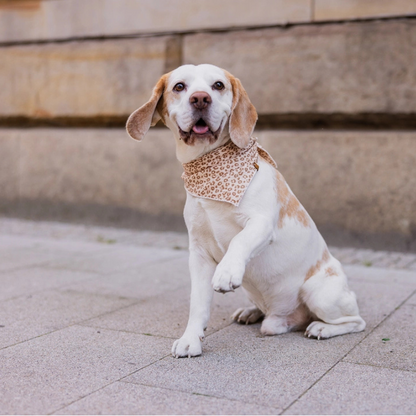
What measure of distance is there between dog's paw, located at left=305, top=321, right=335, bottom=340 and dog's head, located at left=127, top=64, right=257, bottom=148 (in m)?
1.19

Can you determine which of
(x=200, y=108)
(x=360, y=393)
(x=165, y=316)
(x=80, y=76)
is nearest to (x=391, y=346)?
(x=360, y=393)

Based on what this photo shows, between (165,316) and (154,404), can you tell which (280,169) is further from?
(154,404)

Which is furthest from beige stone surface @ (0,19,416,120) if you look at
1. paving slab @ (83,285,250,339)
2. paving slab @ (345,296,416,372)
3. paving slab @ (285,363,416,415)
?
paving slab @ (285,363,416,415)

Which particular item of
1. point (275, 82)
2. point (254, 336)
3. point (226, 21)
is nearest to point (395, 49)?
point (275, 82)

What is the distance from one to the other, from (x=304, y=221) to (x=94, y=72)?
213 inches

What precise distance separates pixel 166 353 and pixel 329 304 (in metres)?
1.02

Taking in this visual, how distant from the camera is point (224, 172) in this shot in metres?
3.46

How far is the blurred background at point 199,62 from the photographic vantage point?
6.78 meters

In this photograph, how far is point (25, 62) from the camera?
8789 millimetres

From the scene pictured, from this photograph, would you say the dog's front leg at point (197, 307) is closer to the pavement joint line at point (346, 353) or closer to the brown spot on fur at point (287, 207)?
the brown spot on fur at point (287, 207)

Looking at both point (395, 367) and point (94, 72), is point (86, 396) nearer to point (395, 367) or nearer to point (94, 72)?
point (395, 367)

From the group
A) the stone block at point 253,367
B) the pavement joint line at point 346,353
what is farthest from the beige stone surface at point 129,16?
the stone block at point 253,367

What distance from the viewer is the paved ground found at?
2662 millimetres

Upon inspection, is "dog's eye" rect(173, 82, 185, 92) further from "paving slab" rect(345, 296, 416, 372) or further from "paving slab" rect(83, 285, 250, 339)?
"paving slab" rect(345, 296, 416, 372)
